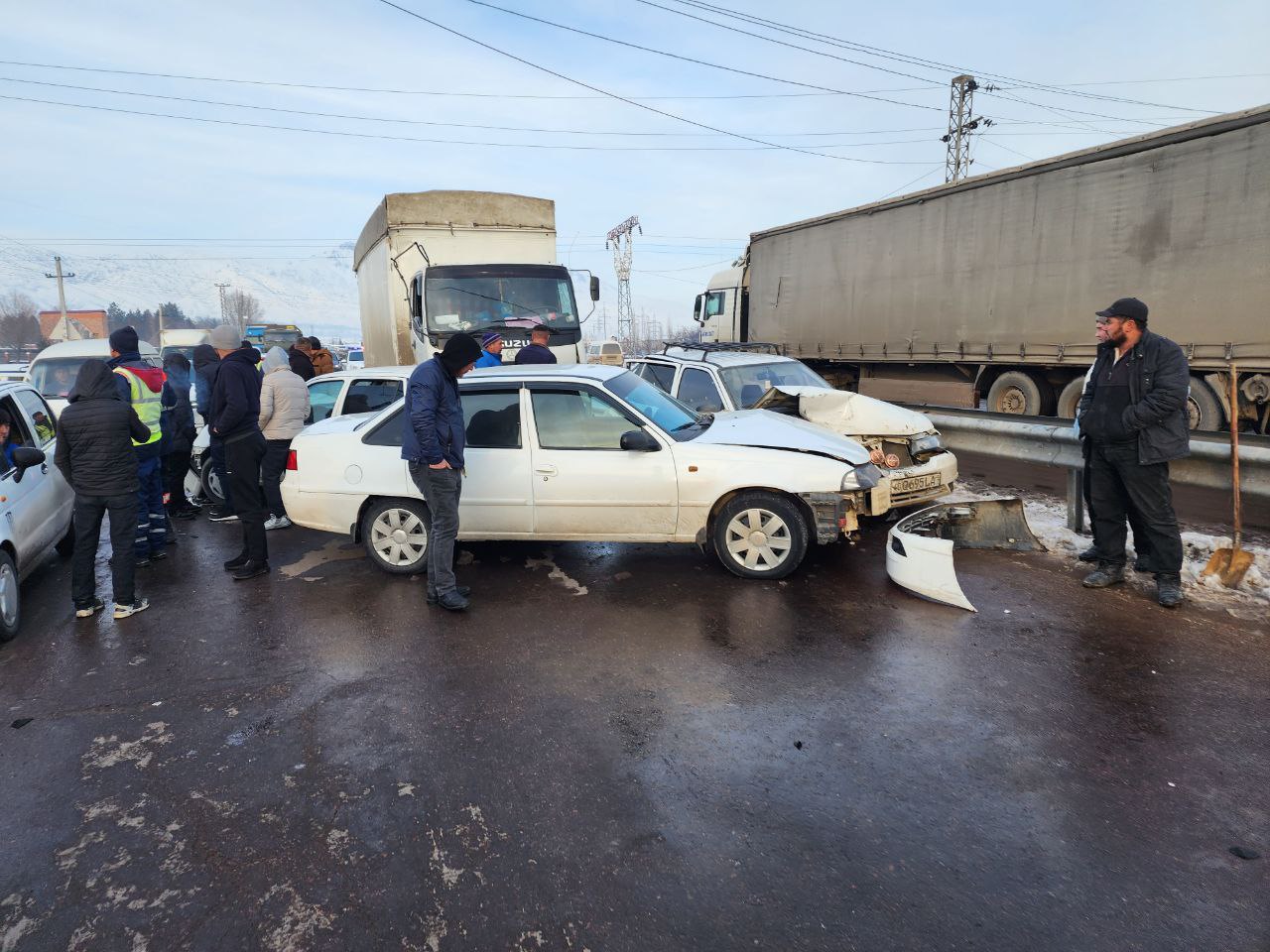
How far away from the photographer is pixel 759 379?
27.0 ft

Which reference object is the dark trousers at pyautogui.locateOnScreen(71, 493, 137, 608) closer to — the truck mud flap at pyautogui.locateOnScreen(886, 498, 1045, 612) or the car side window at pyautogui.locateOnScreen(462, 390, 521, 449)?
the car side window at pyautogui.locateOnScreen(462, 390, 521, 449)

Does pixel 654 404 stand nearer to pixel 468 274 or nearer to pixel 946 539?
pixel 946 539

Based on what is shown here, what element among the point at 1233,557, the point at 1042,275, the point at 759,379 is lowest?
the point at 1233,557

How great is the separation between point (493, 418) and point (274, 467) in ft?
8.55

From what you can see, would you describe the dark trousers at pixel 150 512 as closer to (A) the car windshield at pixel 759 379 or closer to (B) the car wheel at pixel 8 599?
(B) the car wheel at pixel 8 599

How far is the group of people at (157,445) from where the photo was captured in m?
4.80

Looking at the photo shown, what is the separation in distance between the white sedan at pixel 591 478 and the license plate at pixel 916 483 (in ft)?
1.64

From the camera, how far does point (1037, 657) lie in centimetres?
405

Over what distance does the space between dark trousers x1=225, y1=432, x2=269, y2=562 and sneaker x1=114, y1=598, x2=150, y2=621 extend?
0.86 metres

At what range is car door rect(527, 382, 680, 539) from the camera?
5371 millimetres

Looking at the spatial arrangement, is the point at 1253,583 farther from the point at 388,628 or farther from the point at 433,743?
the point at 388,628

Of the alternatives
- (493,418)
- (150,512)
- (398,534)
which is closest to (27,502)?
(150,512)

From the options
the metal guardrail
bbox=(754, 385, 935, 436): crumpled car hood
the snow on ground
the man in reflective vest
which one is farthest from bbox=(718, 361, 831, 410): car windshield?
the man in reflective vest

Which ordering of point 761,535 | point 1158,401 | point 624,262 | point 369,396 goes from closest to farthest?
1. point 1158,401
2. point 761,535
3. point 369,396
4. point 624,262
